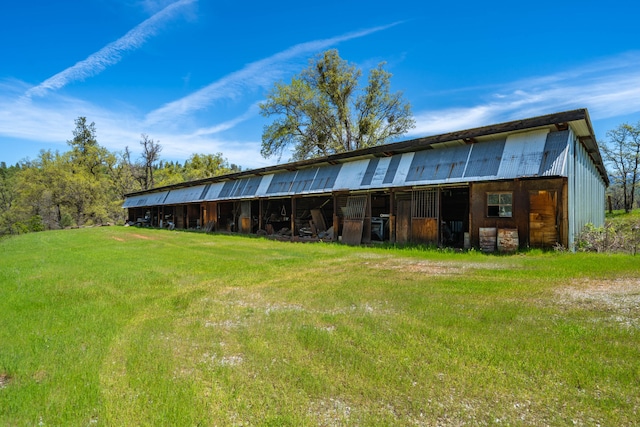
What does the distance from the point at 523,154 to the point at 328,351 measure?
36.4 ft

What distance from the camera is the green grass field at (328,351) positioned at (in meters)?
2.85

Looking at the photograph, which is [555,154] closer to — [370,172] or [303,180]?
[370,172]

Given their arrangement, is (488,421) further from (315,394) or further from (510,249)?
(510,249)

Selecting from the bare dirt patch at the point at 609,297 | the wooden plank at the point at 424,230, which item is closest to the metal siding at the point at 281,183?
the wooden plank at the point at 424,230

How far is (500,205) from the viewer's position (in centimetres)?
1247

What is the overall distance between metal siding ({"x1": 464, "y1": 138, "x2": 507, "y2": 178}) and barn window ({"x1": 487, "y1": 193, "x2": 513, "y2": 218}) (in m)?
0.89

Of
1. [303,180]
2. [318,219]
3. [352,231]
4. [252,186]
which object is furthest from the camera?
[252,186]

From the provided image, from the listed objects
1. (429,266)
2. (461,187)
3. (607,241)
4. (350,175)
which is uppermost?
(350,175)

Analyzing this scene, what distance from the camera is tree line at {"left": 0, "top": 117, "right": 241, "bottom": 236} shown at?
151 ft

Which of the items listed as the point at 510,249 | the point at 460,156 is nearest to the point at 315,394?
the point at 510,249

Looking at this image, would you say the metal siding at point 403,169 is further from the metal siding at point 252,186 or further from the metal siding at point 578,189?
the metal siding at point 252,186

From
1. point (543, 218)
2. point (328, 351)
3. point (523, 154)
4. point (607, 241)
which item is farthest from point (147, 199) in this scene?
point (328, 351)

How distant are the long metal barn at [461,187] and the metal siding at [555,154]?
0.03m

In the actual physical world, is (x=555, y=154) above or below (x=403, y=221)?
above
